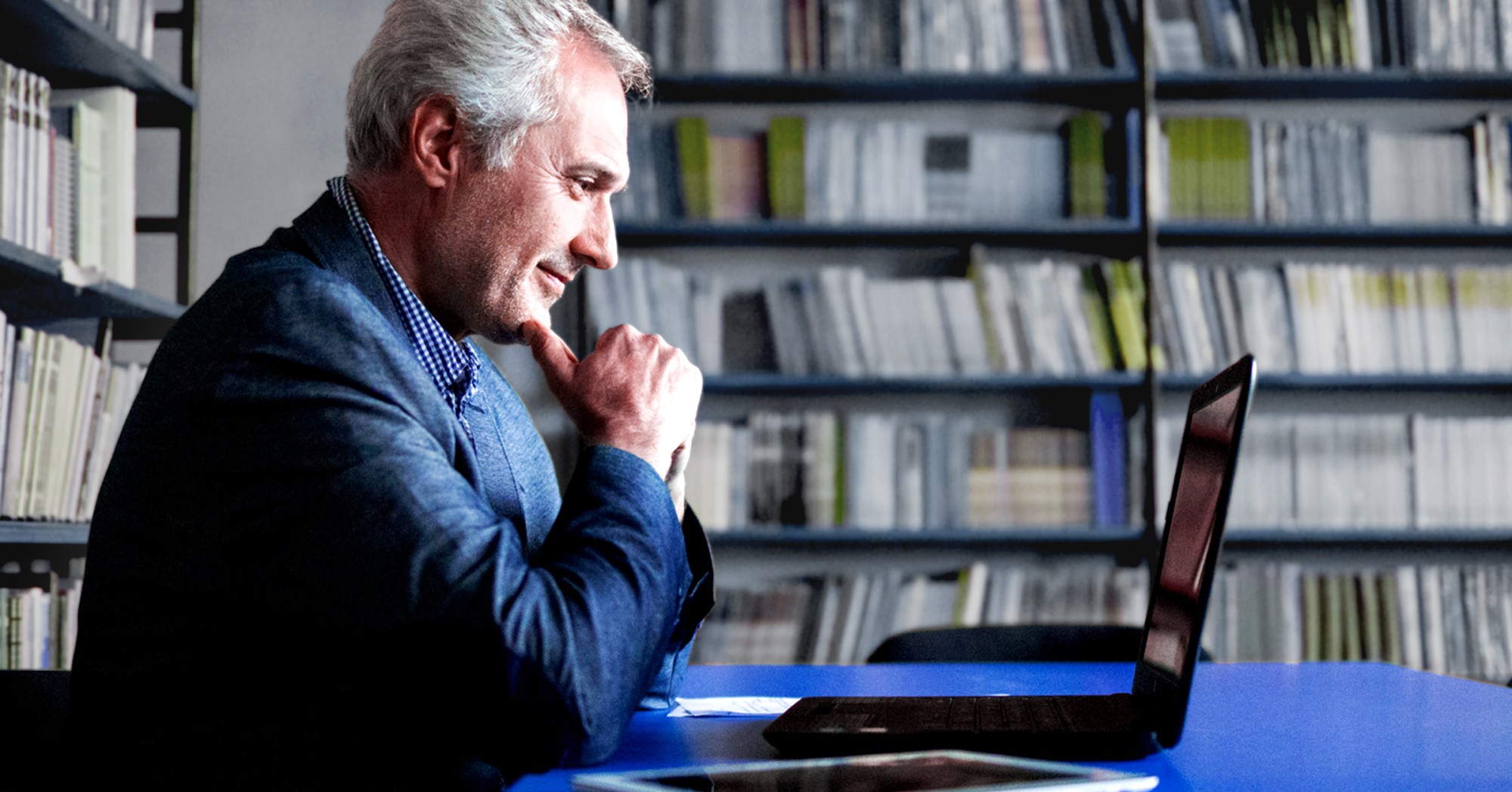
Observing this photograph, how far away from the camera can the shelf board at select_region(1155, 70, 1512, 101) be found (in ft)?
10.4

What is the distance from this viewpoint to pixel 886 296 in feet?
10.4

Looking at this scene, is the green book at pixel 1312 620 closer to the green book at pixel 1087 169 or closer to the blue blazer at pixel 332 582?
the green book at pixel 1087 169

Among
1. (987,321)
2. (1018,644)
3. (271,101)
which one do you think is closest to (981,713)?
(1018,644)

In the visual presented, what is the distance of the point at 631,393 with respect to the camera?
1078mm

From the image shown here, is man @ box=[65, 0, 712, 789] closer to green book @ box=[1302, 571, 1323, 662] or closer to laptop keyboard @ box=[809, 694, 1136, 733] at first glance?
laptop keyboard @ box=[809, 694, 1136, 733]

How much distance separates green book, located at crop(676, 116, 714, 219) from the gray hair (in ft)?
6.44

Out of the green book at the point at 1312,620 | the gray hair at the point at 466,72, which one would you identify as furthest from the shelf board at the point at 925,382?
the gray hair at the point at 466,72

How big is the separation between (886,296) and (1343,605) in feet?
4.32

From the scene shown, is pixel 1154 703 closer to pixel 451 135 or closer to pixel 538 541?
pixel 538 541

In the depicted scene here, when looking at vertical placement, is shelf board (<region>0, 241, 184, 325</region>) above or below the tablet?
above

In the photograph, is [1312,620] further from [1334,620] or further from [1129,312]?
[1129,312]

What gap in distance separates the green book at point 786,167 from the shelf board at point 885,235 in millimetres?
47

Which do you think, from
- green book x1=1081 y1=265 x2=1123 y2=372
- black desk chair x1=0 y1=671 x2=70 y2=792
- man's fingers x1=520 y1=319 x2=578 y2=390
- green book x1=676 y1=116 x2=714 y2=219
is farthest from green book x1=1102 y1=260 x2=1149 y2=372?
black desk chair x1=0 y1=671 x2=70 y2=792

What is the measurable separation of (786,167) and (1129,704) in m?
2.27
